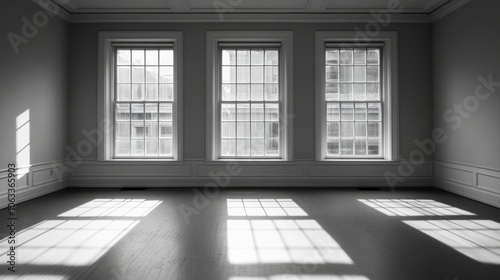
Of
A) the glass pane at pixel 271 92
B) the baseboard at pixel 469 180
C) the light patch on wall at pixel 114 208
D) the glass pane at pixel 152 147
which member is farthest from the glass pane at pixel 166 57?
the baseboard at pixel 469 180

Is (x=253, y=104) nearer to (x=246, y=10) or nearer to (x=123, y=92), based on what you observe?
(x=246, y=10)

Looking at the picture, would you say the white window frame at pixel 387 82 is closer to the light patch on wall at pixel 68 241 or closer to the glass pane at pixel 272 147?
the glass pane at pixel 272 147

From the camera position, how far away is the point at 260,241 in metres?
3.53

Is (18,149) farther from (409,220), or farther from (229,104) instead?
(409,220)

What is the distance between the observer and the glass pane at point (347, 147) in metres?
6.94

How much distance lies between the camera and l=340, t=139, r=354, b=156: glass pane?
22.8ft

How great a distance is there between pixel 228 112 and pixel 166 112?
121 cm

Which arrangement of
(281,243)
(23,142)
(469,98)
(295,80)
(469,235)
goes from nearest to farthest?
(281,243), (469,235), (23,142), (469,98), (295,80)

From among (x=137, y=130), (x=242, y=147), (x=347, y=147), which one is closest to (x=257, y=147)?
(x=242, y=147)

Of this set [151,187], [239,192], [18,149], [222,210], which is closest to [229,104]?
[239,192]

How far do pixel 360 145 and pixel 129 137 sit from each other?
4.55 metres

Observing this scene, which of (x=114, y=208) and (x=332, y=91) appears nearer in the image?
(x=114, y=208)

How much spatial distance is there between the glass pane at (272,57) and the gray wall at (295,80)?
1.34 ft

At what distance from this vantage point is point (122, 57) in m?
6.93
